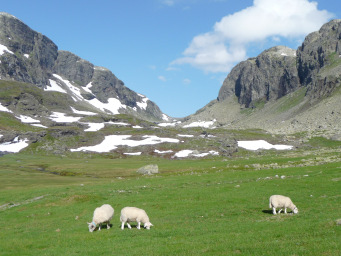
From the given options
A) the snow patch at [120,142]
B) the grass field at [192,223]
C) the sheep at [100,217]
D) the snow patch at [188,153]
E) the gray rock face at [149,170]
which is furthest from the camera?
the snow patch at [120,142]

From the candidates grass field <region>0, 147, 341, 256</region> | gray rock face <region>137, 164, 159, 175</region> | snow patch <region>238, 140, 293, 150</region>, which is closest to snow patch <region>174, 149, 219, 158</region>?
snow patch <region>238, 140, 293, 150</region>

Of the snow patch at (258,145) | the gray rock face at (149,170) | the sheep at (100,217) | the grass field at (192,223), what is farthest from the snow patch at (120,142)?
the sheep at (100,217)

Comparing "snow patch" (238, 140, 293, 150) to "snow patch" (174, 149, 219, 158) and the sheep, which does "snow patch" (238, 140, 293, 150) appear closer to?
"snow patch" (174, 149, 219, 158)

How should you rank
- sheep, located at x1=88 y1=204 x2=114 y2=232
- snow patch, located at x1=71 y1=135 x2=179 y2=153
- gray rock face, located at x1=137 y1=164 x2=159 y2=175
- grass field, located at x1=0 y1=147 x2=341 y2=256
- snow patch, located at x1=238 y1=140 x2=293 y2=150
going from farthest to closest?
snow patch, located at x1=71 y1=135 x2=179 y2=153 < snow patch, located at x1=238 y1=140 x2=293 y2=150 < gray rock face, located at x1=137 y1=164 x2=159 y2=175 < sheep, located at x1=88 y1=204 x2=114 y2=232 < grass field, located at x1=0 y1=147 x2=341 y2=256

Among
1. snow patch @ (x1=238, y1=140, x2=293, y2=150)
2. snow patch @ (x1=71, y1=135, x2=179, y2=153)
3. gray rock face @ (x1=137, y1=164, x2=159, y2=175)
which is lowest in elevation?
gray rock face @ (x1=137, y1=164, x2=159, y2=175)

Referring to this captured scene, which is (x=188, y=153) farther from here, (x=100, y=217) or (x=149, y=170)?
(x=100, y=217)

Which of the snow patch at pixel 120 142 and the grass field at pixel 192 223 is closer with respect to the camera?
the grass field at pixel 192 223

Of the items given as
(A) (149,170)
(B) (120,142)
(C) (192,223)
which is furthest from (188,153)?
(C) (192,223)

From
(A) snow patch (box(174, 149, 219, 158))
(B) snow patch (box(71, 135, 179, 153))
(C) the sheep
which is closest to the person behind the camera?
(C) the sheep

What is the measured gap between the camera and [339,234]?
1789cm

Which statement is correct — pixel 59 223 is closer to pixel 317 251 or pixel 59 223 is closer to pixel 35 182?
pixel 317 251

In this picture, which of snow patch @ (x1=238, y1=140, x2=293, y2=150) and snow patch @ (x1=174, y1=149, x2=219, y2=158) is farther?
snow patch @ (x1=238, y1=140, x2=293, y2=150)

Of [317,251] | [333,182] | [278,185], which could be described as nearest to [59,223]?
[317,251]

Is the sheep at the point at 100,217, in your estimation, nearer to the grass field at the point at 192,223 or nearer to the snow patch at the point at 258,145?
the grass field at the point at 192,223
